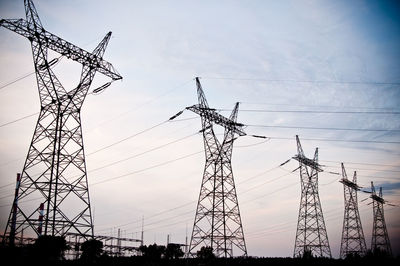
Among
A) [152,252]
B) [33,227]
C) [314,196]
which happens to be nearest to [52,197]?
[33,227]

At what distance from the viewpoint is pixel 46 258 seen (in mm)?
24953

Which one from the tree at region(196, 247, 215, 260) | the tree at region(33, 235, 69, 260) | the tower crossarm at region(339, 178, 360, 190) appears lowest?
the tree at region(196, 247, 215, 260)

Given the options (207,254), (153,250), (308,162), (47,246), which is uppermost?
(308,162)

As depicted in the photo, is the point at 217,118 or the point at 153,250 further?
the point at 153,250

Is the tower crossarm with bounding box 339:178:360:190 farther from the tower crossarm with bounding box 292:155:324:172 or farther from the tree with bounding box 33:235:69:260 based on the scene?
the tree with bounding box 33:235:69:260

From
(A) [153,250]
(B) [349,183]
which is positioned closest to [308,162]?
(B) [349,183]

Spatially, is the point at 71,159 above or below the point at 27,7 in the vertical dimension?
below

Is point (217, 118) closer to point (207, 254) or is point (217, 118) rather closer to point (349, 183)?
point (207, 254)

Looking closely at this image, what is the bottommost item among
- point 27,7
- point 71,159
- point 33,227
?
point 33,227

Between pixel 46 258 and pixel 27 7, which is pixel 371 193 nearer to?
pixel 46 258

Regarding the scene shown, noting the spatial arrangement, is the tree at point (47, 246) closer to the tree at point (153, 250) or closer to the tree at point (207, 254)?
the tree at point (207, 254)

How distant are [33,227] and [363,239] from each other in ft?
163

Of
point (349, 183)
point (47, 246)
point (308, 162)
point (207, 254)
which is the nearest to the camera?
point (47, 246)

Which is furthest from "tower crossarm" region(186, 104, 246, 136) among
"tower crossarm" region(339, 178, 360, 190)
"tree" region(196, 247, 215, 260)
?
"tower crossarm" region(339, 178, 360, 190)
